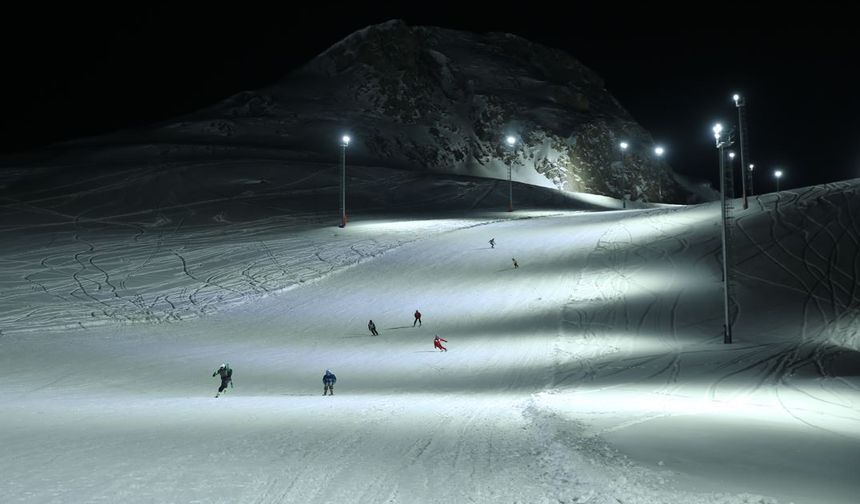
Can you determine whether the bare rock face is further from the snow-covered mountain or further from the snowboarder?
the snowboarder

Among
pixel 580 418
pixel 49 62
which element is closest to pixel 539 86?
pixel 49 62

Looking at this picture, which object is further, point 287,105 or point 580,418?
point 287,105

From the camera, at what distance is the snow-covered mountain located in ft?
297

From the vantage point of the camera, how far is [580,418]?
1345cm

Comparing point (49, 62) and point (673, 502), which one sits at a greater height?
point (49, 62)

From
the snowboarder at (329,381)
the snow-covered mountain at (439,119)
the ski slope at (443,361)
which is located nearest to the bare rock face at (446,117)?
the snow-covered mountain at (439,119)

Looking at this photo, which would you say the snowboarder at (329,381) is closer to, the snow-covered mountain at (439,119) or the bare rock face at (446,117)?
the snow-covered mountain at (439,119)

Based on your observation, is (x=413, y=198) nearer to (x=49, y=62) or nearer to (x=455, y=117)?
(x=455, y=117)

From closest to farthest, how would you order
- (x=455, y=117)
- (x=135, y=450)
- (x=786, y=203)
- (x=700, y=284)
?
1. (x=135, y=450)
2. (x=700, y=284)
3. (x=786, y=203)
4. (x=455, y=117)

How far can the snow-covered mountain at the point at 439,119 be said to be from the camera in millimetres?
90438

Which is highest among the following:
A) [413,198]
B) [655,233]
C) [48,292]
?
[413,198]

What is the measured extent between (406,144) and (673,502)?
9376 centimetres

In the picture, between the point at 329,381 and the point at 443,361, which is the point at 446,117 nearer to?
the point at 443,361

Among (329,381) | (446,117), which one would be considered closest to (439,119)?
(446,117)
